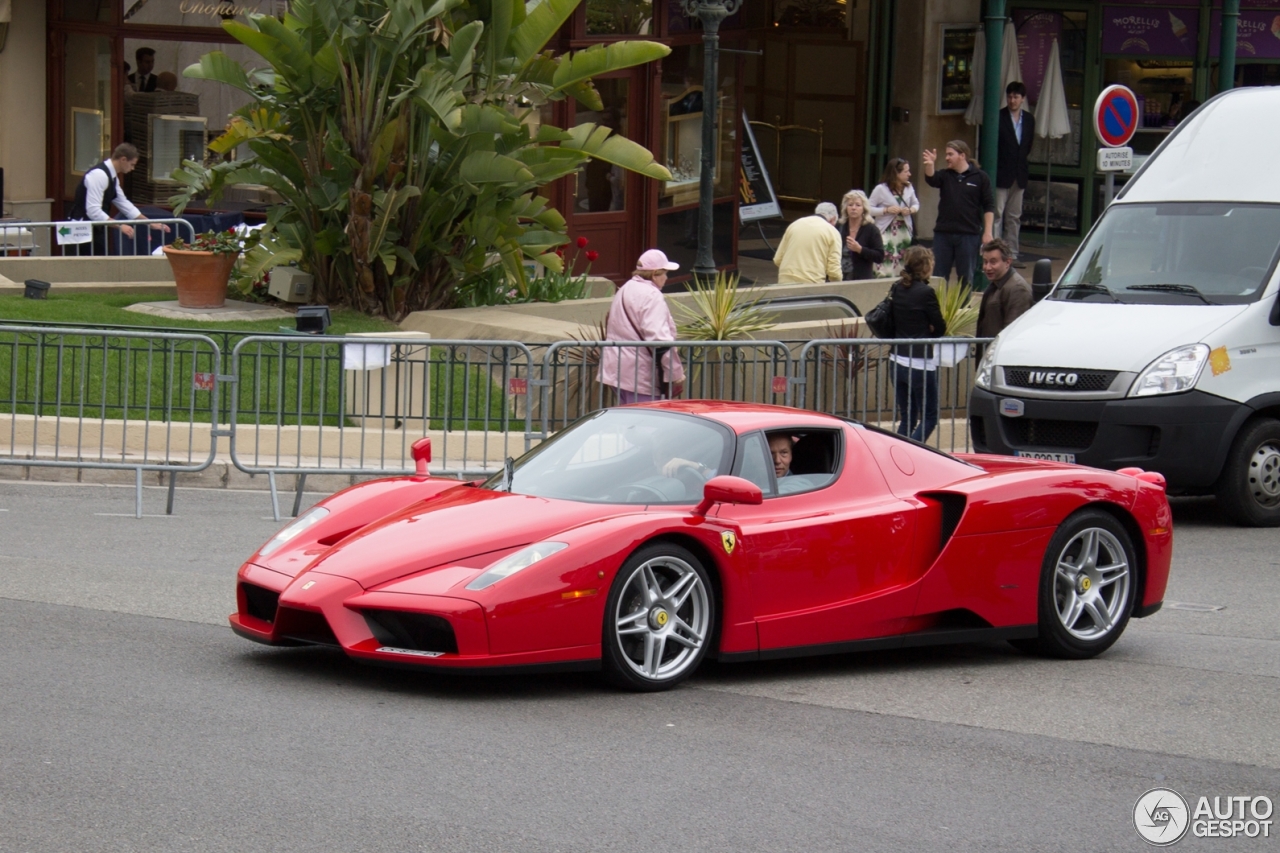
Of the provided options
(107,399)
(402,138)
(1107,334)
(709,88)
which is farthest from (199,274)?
→ (1107,334)

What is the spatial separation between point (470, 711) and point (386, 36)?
10.8 meters

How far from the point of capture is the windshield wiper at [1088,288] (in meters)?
13.0

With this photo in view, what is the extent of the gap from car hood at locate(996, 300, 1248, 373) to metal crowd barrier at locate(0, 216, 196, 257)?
1095cm

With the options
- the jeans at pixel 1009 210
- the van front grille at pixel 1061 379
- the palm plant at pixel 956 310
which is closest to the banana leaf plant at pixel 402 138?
the palm plant at pixel 956 310

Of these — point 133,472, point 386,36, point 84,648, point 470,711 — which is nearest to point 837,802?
point 470,711

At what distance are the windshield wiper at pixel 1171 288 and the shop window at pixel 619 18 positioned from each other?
1122 centimetres

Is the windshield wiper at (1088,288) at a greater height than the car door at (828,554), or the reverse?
the windshield wiper at (1088,288)

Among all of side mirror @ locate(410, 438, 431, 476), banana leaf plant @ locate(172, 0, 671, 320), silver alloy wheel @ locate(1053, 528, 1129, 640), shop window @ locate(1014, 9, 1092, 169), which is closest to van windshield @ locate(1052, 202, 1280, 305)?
silver alloy wheel @ locate(1053, 528, 1129, 640)

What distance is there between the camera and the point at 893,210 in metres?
19.6

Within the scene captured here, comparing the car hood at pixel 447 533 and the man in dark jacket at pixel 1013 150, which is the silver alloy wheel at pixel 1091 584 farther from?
the man in dark jacket at pixel 1013 150

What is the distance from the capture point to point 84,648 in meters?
7.58

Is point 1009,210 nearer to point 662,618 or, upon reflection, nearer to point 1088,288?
point 1088,288

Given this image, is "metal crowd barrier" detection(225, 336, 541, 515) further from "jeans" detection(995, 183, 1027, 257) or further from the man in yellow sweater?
"jeans" detection(995, 183, 1027, 257)

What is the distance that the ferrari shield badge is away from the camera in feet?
23.9
